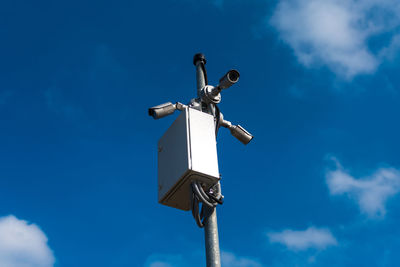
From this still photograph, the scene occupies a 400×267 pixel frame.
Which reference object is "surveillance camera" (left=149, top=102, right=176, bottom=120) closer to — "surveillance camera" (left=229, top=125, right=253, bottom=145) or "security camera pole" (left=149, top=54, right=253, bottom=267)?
"security camera pole" (left=149, top=54, right=253, bottom=267)

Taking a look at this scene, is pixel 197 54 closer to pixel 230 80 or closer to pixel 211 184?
pixel 230 80

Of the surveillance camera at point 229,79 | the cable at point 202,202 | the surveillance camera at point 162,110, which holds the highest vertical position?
the surveillance camera at point 229,79

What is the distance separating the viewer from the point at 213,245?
467 centimetres

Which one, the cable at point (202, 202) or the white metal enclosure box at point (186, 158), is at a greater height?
the white metal enclosure box at point (186, 158)

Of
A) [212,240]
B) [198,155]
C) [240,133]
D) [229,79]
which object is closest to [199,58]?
[229,79]

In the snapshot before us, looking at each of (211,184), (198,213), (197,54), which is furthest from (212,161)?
(197,54)

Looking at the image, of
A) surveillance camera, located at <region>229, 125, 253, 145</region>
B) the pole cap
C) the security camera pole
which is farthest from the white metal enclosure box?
the pole cap

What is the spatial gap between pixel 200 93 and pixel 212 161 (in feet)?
3.34

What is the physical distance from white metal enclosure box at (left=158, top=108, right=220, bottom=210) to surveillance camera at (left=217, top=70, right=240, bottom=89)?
393 millimetres

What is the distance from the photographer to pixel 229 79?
562cm

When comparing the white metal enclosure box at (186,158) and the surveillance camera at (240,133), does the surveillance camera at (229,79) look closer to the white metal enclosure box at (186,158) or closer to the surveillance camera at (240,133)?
the white metal enclosure box at (186,158)

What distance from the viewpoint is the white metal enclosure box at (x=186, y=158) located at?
515 centimetres

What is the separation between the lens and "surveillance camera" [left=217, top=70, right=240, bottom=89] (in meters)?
5.62

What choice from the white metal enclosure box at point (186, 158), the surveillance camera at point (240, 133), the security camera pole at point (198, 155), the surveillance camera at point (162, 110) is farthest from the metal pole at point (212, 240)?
the surveillance camera at point (240, 133)
